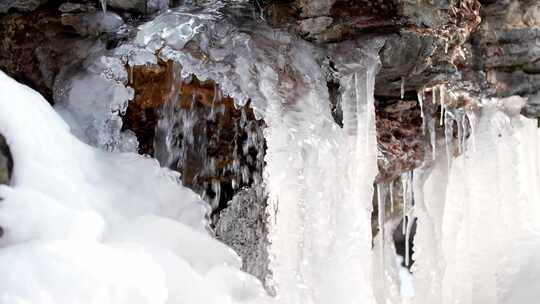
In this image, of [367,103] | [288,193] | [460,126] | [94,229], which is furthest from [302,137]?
[460,126]

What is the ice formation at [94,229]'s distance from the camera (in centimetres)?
188

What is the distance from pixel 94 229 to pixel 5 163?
1.18ft

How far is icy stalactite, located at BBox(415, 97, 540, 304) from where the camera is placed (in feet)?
16.3

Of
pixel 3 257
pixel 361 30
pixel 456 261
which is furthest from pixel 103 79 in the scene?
pixel 456 261

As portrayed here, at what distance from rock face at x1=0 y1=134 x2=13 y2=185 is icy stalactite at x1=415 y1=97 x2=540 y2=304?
3.40 meters

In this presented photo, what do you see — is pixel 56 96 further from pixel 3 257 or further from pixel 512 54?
pixel 512 54

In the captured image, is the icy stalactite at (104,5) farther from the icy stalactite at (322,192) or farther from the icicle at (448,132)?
the icicle at (448,132)

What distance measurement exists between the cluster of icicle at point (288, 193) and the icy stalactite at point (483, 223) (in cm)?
1

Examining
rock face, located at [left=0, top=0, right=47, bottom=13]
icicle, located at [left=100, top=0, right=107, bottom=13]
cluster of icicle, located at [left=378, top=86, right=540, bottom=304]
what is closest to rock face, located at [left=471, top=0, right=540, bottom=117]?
cluster of icicle, located at [left=378, top=86, right=540, bottom=304]

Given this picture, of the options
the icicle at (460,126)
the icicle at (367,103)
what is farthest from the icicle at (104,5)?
the icicle at (460,126)

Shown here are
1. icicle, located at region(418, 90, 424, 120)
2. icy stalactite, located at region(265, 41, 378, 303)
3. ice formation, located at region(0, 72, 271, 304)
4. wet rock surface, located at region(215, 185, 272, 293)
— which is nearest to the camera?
ice formation, located at region(0, 72, 271, 304)

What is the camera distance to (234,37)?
11.1ft

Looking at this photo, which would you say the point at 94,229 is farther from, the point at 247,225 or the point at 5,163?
the point at 247,225

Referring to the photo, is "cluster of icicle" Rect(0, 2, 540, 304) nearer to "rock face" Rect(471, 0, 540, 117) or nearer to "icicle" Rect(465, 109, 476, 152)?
"icicle" Rect(465, 109, 476, 152)
